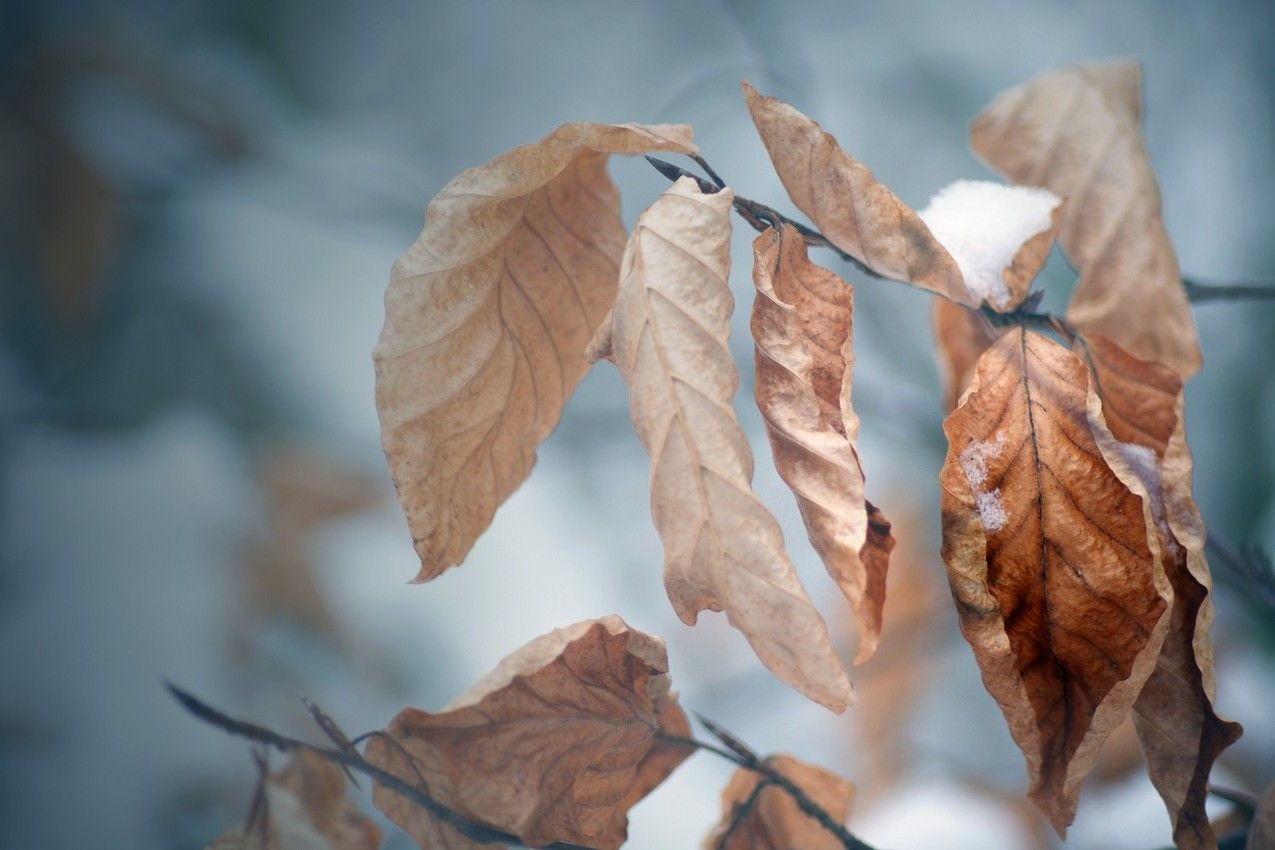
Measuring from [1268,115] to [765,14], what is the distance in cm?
37

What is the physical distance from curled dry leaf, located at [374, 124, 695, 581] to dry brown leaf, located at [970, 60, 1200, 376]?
0.18 meters

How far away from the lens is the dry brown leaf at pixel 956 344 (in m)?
0.41

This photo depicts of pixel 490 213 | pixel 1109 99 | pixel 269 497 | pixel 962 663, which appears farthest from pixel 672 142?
pixel 962 663

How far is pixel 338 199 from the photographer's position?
547 mm

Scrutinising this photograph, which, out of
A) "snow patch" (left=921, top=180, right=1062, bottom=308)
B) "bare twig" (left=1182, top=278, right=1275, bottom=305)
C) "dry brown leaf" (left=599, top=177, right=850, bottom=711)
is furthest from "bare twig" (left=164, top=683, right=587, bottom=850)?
"bare twig" (left=1182, top=278, right=1275, bottom=305)

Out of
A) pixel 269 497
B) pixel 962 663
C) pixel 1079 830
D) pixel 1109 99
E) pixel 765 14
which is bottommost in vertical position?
pixel 1079 830

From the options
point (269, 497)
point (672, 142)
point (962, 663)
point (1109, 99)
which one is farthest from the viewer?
point (962, 663)

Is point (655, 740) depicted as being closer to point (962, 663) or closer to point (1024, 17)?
point (962, 663)

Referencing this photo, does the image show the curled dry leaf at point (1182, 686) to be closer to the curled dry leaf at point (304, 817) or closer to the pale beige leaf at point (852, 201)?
the pale beige leaf at point (852, 201)

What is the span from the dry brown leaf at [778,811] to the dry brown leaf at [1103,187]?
222 mm

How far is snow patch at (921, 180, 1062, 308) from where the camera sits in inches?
12.2

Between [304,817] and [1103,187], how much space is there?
0.38m

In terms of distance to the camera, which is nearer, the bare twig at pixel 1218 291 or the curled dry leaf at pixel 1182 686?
the curled dry leaf at pixel 1182 686

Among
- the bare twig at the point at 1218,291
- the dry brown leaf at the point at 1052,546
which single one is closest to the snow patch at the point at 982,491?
the dry brown leaf at the point at 1052,546
